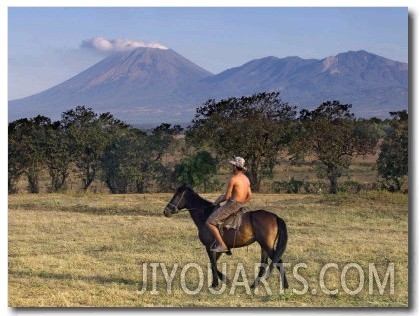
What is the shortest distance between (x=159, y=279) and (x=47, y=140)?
2670 cm

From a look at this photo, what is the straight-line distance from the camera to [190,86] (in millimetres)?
128000

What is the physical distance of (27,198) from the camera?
30391 millimetres

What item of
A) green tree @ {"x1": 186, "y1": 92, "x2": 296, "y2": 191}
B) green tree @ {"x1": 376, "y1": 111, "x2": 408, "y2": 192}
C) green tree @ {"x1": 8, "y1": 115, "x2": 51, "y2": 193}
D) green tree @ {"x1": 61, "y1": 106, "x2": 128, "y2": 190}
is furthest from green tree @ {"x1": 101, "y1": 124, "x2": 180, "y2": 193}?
green tree @ {"x1": 376, "y1": 111, "x2": 408, "y2": 192}

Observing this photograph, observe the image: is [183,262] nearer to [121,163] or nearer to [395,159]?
[395,159]

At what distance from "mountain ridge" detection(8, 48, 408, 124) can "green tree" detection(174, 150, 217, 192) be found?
54.0 meters

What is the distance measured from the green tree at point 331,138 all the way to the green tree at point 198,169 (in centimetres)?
531

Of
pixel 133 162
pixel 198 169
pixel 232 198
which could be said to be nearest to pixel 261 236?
pixel 232 198

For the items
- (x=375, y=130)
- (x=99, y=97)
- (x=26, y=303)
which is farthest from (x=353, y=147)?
(x=99, y=97)

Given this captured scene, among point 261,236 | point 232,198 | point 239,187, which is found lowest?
point 261,236

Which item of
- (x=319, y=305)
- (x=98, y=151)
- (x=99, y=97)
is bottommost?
(x=319, y=305)

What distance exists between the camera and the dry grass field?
10938mm

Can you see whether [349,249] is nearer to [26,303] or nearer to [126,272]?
[126,272]

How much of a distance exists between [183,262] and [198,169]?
2056 centimetres
